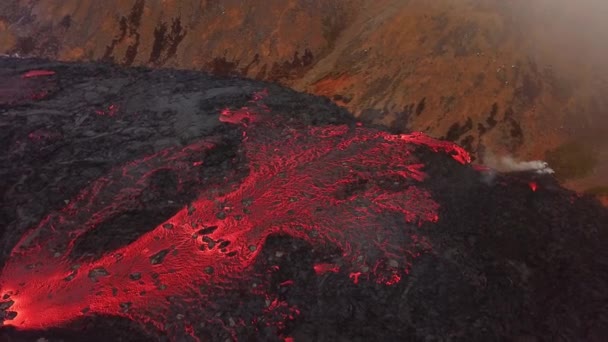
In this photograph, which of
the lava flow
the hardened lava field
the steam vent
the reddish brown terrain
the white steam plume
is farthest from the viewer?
the reddish brown terrain

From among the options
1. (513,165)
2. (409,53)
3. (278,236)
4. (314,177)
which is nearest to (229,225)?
(278,236)

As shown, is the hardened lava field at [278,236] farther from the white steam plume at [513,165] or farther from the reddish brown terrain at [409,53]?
the reddish brown terrain at [409,53]

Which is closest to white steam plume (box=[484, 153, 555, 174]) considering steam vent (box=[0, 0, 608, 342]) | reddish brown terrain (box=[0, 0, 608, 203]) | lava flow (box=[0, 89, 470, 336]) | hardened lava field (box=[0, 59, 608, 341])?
steam vent (box=[0, 0, 608, 342])

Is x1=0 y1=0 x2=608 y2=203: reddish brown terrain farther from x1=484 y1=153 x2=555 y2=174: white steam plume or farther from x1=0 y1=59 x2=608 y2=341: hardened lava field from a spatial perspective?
x1=0 y1=59 x2=608 y2=341: hardened lava field

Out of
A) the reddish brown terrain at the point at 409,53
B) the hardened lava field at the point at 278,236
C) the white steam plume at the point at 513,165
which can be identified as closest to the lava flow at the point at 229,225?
the hardened lava field at the point at 278,236

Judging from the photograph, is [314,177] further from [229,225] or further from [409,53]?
[409,53]

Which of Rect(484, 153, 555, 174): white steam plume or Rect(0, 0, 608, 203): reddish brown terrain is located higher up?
Rect(0, 0, 608, 203): reddish brown terrain

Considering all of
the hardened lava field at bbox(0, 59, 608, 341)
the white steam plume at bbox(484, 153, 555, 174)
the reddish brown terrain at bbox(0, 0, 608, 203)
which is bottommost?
the hardened lava field at bbox(0, 59, 608, 341)

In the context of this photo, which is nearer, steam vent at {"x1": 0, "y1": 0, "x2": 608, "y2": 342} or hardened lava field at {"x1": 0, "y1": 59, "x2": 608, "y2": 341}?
hardened lava field at {"x1": 0, "y1": 59, "x2": 608, "y2": 341}
